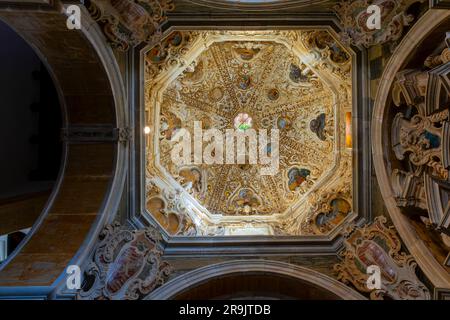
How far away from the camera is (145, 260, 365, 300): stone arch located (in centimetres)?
724

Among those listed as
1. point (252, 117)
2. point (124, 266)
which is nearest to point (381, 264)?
point (124, 266)

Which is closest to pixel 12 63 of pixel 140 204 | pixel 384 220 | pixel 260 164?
pixel 140 204

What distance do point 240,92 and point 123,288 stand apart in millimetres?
8202

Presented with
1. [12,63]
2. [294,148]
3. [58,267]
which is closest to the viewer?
[58,267]

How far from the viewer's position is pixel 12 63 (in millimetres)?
8836

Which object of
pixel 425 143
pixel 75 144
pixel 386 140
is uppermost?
pixel 75 144

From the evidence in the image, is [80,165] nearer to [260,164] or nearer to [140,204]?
[140,204]

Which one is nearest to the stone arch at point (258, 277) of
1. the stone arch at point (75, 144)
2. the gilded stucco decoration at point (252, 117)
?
the gilded stucco decoration at point (252, 117)

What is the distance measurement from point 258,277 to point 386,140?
3.67 metres

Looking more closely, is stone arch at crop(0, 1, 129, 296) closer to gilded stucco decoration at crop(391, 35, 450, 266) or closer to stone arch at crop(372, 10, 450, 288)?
stone arch at crop(372, 10, 450, 288)

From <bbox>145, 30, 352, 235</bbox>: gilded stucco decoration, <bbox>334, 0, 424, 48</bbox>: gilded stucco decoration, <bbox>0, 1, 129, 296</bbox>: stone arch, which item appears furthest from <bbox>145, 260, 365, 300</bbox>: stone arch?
<bbox>334, 0, 424, 48</bbox>: gilded stucco decoration

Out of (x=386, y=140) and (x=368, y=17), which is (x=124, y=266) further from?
(x=368, y=17)

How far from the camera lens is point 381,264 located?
23.1 feet

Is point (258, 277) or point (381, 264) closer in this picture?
point (381, 264)
